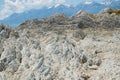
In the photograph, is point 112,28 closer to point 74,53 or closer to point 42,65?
point 74,53

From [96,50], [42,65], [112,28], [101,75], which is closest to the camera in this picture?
[101,75]

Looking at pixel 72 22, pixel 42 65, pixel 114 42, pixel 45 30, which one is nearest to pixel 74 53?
pixel 42 65

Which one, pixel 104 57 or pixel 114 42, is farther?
pixel 114 42

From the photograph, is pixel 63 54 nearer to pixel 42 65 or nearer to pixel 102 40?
pixel 42 65

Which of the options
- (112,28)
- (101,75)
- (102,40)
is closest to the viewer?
(101,75)

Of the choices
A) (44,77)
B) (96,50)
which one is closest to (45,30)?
(96,50)

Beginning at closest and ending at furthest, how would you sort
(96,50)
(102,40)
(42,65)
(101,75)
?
1. (101,75)
2. (42,65)
3. (96,50)
4. (102,40)
